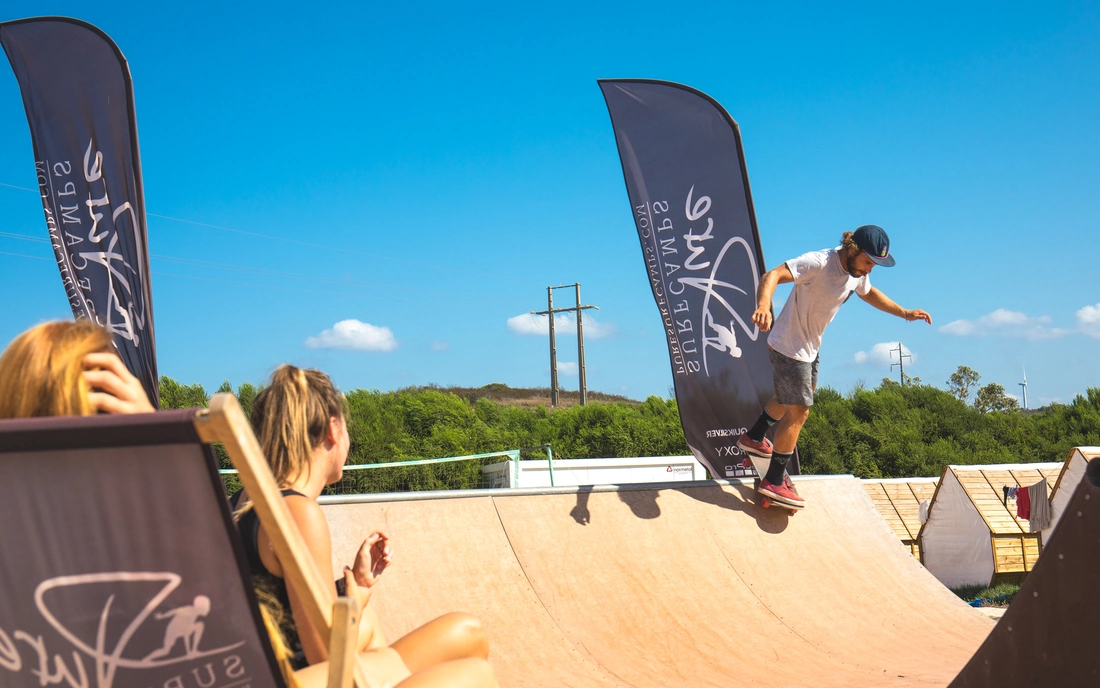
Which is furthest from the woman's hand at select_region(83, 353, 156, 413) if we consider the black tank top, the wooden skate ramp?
the wooden skate ramp

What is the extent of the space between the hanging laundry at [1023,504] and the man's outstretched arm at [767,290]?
8734 millimetres

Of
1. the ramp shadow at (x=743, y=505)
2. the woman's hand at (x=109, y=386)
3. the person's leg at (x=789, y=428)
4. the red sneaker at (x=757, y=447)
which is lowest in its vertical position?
the ramp shadow at (x=743, y=505)

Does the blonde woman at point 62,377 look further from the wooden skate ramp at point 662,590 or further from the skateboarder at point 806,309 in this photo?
the skateboarder at point 806,309

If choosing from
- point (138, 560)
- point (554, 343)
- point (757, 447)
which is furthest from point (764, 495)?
point (554, 343)

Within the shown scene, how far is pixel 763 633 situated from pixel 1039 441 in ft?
62.2

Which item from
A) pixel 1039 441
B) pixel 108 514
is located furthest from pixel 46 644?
pixel 1039 441

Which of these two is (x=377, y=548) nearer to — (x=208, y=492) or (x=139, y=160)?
(x=208, y=492)

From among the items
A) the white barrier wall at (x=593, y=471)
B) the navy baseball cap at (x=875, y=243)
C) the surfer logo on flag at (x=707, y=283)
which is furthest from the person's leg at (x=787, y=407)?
the white barrier wall at (x=593, y=471)

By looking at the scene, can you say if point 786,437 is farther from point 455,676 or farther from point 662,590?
point 455,676

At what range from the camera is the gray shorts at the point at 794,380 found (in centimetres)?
540

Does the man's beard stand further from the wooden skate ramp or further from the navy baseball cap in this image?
the wooden skate ramp

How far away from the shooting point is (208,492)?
127cm

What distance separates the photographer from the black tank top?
173cm

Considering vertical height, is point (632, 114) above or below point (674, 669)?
above
